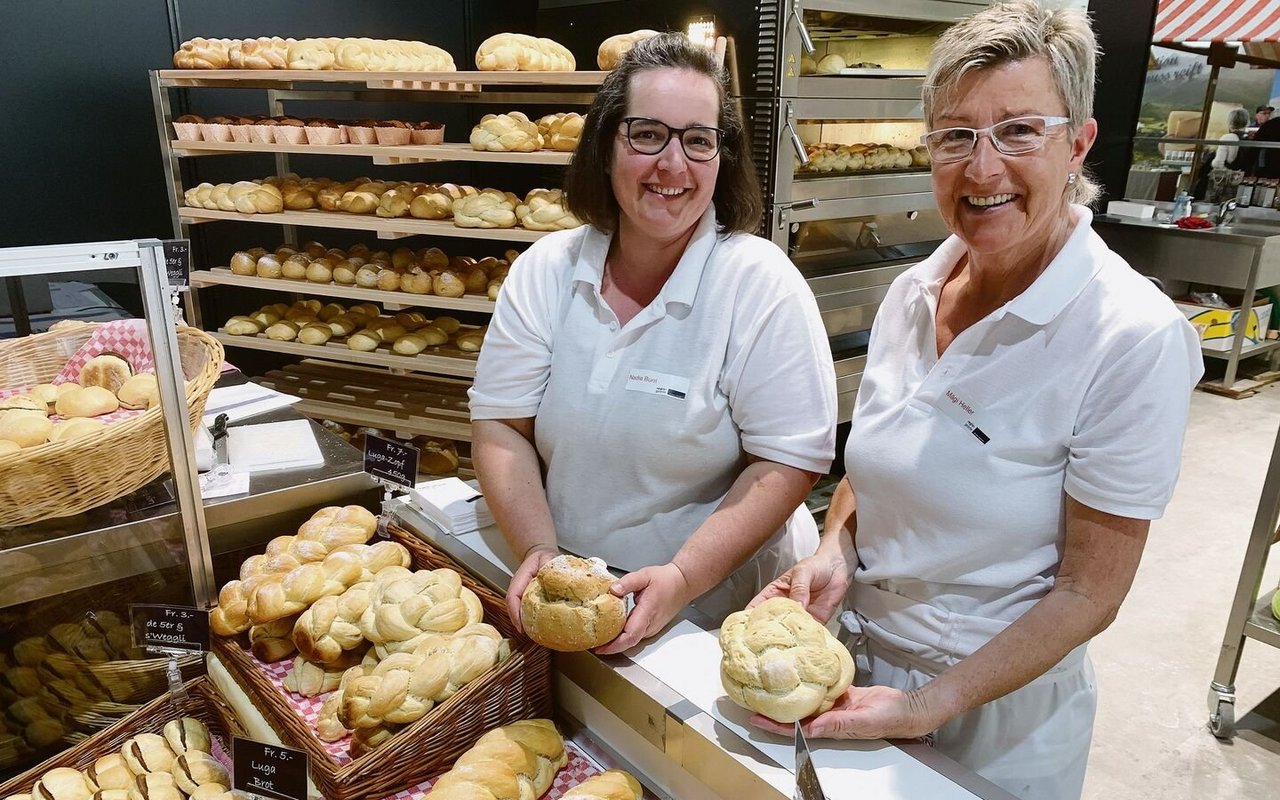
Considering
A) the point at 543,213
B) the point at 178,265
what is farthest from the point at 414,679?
the point at 543,213

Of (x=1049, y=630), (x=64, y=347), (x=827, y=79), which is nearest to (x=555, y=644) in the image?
(x=1049, y=630)

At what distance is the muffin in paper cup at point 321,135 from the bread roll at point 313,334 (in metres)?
0.85

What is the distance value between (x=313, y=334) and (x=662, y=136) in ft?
9.77

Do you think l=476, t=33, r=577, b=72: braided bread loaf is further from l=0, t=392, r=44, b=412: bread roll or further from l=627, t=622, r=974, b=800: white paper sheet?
l=627, t=622, r=974, b=800: white paper sheet

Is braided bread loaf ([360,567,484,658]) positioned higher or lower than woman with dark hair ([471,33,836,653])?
lower

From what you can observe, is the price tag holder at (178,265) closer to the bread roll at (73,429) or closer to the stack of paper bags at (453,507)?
the bread roll at (73,429)

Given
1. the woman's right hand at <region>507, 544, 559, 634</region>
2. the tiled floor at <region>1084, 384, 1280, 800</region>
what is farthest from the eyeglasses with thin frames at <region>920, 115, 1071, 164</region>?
the tiled floor at <region>1084, 384, 1280, 800</region>

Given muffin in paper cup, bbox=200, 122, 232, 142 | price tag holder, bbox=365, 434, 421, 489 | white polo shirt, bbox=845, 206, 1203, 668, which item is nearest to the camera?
white polo shirt, bbox=845, 206, 1203, 668

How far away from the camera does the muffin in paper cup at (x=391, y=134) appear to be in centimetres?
368

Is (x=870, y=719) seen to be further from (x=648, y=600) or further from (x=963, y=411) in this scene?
(x=963, y=411)

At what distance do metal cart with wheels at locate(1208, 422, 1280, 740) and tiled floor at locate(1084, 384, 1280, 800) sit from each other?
0.28 feet

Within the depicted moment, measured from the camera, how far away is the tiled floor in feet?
8.10

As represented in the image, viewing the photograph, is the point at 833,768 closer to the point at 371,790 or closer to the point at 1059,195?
the point at 371,790

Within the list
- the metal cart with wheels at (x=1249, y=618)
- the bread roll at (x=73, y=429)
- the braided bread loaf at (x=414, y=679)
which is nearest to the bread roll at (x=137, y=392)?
the bread roll at (x=73, y=429)
